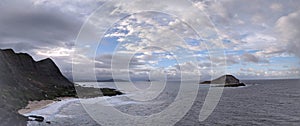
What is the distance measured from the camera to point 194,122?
42000 millimetres

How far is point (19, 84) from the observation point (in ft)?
232

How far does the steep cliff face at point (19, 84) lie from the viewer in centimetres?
3721

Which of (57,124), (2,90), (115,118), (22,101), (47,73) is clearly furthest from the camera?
(47,73)

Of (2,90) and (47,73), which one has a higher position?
(47,73)

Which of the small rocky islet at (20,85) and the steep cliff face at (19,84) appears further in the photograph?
the steep cliff face at (19,84)

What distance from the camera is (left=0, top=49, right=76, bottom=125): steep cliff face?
37209 millimetres

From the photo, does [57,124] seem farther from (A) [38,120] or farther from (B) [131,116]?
(B) [131,116]

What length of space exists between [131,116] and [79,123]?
1202cm

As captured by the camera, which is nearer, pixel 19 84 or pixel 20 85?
pixel 20 85

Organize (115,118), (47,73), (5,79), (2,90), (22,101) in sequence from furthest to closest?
(47,73) → (5,79) → (22,101) → (2,90) → (115,118)

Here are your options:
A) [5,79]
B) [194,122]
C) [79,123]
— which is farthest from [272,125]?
[5,79]

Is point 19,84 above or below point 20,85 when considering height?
above

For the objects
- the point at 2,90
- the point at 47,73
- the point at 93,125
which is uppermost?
the point at 47,73

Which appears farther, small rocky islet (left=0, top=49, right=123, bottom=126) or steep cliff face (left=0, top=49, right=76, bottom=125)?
steep cliff face (left=0, top=49, right=76, bottom=125)
